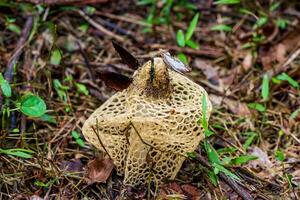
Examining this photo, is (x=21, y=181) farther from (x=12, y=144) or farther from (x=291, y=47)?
(x=291, y=47)

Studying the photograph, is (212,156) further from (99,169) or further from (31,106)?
(31,106)

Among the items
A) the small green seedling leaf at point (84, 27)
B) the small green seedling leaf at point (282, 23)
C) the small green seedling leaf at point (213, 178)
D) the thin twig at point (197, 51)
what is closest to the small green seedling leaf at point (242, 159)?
the small green seedling leaf at point (213, 178)

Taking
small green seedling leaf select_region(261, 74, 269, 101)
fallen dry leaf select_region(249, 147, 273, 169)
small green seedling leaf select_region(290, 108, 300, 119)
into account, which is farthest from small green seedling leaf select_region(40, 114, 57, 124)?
small green seedling leaf select_region(290, 108, 300, 119)

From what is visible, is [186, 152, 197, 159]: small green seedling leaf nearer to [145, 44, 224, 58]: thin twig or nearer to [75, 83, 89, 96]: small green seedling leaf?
[75, 83, 89, 96]: small green seedling leaf

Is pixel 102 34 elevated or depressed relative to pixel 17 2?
depressed

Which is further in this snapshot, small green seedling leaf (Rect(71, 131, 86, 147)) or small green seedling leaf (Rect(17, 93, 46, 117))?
small green seedling leaf (Rect(71, 131, 86, 147))

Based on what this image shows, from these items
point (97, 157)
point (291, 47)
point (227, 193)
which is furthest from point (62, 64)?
point (291, 47)

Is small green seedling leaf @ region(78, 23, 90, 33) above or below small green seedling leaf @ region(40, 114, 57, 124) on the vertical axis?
above
